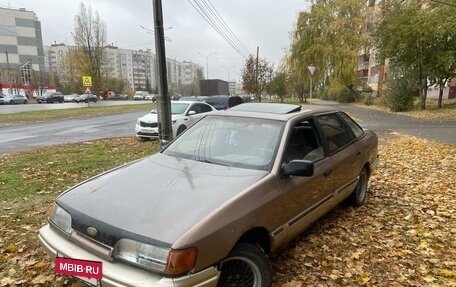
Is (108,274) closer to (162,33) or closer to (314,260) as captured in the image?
(314,260)

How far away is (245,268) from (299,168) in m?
0.99

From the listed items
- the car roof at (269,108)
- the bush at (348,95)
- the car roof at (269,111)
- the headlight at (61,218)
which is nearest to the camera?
the headlight at (61,218)

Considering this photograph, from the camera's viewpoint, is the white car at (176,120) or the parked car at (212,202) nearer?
the parked car at (212,202)

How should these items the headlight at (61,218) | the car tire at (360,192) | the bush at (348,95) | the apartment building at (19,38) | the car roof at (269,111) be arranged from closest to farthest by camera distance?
the headlight at (61,218), the car roof at (269,111), the car tire at (360,192), the bush at (348,95), the apartment building at (19,38)

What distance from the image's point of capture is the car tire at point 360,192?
512cm

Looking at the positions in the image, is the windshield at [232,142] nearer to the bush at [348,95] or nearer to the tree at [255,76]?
the tree at [255,76]

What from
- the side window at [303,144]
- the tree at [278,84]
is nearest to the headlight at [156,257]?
the side window at [303,144]

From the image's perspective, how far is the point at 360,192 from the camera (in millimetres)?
5277

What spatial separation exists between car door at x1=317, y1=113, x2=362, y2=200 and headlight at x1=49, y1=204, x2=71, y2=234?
278cm

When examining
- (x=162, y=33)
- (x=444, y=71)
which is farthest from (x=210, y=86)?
(x=162, y=33)

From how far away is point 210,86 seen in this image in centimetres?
3903

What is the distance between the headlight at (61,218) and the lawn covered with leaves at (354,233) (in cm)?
62

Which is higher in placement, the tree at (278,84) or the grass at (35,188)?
the tree at (278,84)

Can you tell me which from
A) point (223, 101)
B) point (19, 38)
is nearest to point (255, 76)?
point (223, 101)
